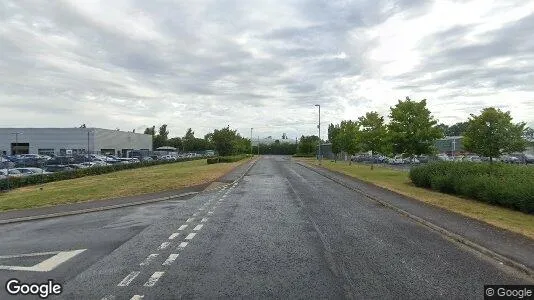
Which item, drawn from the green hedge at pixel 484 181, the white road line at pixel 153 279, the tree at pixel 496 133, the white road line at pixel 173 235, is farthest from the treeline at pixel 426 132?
the white road line at pixel 153 279

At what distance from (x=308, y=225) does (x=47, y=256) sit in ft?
20.3

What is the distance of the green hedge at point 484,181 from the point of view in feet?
50.6

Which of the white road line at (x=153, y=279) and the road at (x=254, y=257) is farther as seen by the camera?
the white road line at (x=153, y=279)

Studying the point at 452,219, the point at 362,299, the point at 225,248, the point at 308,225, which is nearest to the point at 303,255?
the point at 225,248

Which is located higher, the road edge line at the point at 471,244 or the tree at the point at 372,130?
the tree at the point at 372,130

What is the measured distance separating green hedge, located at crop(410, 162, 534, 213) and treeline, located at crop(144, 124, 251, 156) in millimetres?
45148

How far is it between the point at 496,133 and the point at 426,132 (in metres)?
7.90

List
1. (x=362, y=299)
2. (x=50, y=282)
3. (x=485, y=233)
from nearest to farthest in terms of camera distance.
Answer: (x=362, y=299) < (x=50, y=282) < (x=485, y=233)

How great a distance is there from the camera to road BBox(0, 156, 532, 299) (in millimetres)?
6348

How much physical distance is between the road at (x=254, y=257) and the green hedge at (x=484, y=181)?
4663 millimetres

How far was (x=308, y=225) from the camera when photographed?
12016 millimetres

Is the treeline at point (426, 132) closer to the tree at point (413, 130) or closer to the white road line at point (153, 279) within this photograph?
the tree at point (413, 130)

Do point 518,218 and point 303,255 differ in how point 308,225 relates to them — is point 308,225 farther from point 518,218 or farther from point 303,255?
point 518,218

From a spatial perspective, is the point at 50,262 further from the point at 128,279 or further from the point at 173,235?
the point at 173,235
